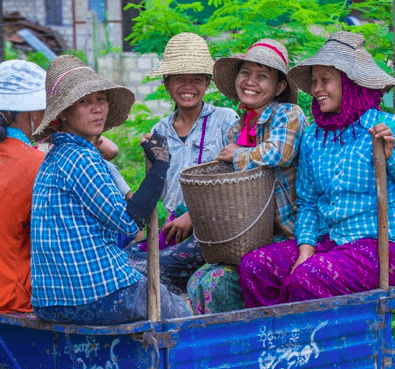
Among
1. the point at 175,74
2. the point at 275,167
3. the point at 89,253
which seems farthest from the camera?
the point at 175,74

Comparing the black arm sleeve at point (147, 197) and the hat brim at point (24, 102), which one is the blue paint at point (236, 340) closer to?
the black arm sleeve at point (147, 197)

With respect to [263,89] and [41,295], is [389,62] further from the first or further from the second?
[41,295]

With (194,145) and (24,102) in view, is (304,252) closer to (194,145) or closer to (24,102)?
(194,145)

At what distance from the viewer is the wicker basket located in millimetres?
2957

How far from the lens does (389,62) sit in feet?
18.6

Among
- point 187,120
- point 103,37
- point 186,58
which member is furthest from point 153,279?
point 103,37

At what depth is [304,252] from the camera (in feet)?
10.2

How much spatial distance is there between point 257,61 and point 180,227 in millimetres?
1044

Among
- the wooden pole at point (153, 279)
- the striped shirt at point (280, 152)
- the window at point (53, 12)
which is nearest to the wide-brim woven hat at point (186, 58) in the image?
the striped shirt at point (280, 152)

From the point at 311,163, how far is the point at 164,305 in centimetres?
110

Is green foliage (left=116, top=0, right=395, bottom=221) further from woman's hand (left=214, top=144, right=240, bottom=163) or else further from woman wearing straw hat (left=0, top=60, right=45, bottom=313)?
woman wearing straw hat (left=0, top=60, right=45, bottom=313)

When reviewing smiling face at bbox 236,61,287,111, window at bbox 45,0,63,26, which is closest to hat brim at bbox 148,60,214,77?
smiling face at bbox 236,61,287,111

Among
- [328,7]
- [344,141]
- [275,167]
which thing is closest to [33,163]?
[275,167]

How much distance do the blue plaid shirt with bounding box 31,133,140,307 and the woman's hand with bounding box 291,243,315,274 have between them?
3.05 ft
